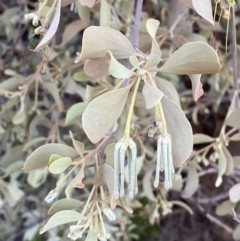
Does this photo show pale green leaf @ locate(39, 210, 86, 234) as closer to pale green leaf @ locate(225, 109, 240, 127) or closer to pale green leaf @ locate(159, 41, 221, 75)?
pale green leaf @ locate(159, 41, 221, 75)

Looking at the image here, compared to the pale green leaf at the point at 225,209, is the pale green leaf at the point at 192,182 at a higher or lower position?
higher

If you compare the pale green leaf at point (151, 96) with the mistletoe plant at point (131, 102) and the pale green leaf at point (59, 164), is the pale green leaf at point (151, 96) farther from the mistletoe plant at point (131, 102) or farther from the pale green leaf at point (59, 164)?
the pale green leaf at point (59, 164)

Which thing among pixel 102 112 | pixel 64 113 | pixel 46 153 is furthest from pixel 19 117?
pixel 102 112

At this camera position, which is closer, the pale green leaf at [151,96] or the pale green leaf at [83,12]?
the pale green leaf at [151,96]

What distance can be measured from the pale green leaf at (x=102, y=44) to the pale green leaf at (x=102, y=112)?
4 centimetres

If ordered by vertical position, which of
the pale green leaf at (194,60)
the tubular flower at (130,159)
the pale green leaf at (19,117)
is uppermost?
the pale green leaf at (194,60)

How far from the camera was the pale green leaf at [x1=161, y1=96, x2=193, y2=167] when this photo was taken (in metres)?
0.37

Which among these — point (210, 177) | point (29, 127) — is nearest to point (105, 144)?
point (29, 127)

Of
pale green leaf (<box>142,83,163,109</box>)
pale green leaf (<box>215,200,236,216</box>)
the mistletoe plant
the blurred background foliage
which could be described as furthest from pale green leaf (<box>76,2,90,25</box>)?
pale green leaf (<box>215,200,236,216</box>)

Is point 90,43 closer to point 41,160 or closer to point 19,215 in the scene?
point 41,160

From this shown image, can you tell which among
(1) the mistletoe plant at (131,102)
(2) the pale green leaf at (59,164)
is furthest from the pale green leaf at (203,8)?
(2) the pale green leaf at (59,164)

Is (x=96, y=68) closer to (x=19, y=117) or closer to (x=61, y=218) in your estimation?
(x=61, y=218)

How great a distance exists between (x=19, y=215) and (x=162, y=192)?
1.28 ft

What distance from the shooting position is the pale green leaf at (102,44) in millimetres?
357
